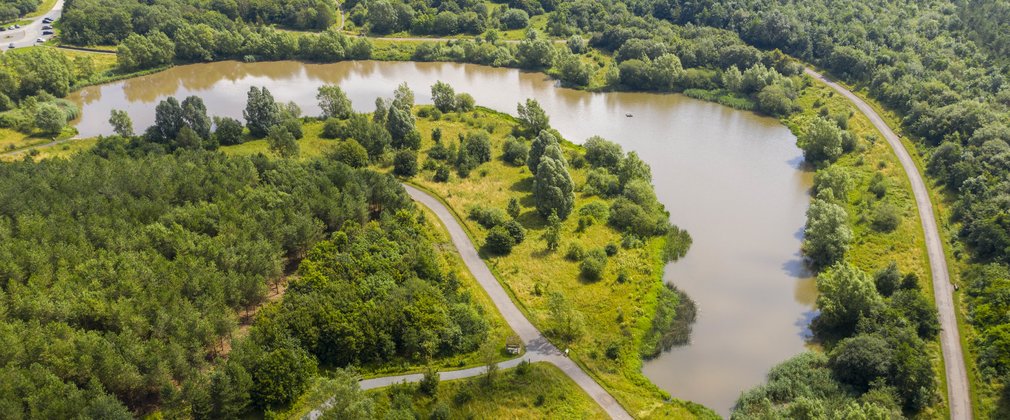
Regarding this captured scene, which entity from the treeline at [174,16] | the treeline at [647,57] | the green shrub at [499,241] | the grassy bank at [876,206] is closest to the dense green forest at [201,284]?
the green shrub at [499,241]

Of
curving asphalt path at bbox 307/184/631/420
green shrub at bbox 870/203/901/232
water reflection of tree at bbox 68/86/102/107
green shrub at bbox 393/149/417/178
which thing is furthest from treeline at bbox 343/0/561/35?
green shrub at bbox 870/203/901/232

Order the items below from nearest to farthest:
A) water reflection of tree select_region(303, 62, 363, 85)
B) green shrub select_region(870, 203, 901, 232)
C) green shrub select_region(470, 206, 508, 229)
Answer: green shrub select_region(870, 203, 901, 232), green shrub select_region(470, 206, 508, 229), water reflection of tree select_region(303, 62, 363, 85)

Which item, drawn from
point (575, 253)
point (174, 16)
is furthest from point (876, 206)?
point (174, 16)

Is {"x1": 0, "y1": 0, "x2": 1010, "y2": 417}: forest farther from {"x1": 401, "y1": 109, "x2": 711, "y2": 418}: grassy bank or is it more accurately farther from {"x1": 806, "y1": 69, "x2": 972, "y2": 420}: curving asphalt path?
{"x1": 401, "y1": 109, "x2": 711, "y2": 418}: grassy bank

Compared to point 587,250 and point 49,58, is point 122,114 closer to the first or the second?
point 49,58

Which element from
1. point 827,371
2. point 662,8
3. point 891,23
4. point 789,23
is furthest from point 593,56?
point 827,371
